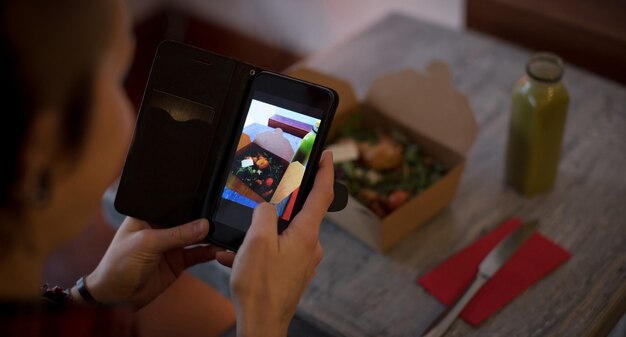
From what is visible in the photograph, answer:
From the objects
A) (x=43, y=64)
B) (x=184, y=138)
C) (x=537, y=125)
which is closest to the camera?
(x=43, y=64)

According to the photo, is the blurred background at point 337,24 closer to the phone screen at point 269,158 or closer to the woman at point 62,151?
the phone screen at point 269,158

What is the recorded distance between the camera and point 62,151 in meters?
0.57

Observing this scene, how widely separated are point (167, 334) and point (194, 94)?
437 millimetres

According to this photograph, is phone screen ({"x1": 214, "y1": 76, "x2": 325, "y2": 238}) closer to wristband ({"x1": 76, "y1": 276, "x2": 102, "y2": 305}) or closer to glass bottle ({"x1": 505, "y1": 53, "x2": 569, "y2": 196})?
wristband ({"x1": 76, "y1": 276, "x2": 102, "y2": 305})

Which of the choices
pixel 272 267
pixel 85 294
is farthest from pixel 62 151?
pixel 85 294

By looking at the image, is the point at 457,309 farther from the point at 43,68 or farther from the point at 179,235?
the point at 43,68

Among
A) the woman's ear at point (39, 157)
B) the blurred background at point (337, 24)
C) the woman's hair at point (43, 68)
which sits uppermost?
the woman's hair at point (43, 68)

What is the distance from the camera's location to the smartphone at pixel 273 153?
2.90 ft

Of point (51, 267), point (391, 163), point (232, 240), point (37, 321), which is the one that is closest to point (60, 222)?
point (37, 321)

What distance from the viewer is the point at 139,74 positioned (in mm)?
2711

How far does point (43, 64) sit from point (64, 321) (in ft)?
0.84

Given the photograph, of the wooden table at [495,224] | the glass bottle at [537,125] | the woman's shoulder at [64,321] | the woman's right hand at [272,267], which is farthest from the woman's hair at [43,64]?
the glass bottle at [537,125]

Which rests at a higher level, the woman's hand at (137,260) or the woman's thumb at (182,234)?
the woman's thumb at (182,234)

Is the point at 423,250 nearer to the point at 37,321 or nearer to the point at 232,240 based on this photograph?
the point at 232,240
